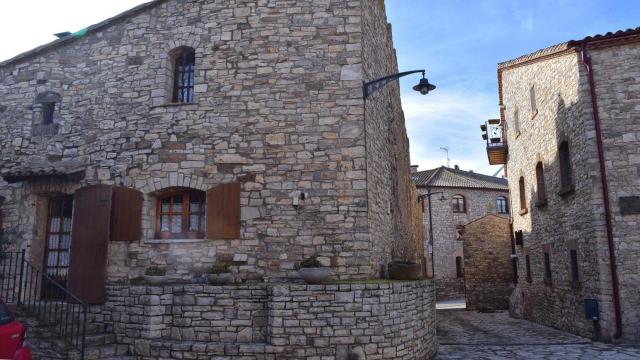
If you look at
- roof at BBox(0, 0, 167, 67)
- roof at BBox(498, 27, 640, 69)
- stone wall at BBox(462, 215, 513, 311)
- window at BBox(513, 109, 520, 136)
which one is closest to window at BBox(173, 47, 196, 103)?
roof at BBox(0, 0, 167, 67)

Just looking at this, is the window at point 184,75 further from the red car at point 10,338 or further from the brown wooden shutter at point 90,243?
the red car at point 10,338

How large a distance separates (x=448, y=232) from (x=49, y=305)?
24.6m

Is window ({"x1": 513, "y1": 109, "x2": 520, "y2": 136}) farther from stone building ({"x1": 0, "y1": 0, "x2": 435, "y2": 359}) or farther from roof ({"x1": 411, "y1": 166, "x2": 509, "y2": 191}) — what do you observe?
roof ({"x1": 411, "y1": 166, "x2": 509, "y2": 191})

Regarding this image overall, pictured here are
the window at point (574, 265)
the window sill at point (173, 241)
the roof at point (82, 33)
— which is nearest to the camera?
the window sill at point (173, 241)

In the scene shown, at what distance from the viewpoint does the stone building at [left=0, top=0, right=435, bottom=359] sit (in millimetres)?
8242

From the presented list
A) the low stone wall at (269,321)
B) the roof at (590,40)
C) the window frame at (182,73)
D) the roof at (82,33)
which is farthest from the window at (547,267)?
the roof at (82,33)

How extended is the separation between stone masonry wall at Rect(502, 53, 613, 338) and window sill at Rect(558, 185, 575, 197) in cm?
8

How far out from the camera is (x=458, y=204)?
101ft

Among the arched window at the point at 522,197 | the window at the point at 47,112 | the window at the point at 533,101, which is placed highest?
the window at the point at 533,101

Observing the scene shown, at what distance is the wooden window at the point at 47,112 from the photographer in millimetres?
10883

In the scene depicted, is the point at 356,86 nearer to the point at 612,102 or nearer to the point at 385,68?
the point at 385,68

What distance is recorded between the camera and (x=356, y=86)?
9.35 m

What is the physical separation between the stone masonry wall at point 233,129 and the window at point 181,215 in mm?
232

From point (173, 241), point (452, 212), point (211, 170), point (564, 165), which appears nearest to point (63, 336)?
point (173, 241)
